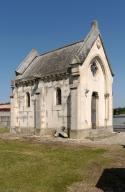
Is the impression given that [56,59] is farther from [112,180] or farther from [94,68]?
[112,180]

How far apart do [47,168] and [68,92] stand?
1322 centimetres

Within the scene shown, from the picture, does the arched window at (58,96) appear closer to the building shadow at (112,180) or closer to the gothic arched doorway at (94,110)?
the gothic arched doorway at (94,110)

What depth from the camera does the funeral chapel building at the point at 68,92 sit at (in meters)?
24.9

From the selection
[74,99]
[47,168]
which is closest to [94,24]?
[74,99]

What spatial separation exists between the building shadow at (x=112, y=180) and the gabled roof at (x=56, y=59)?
43.7 feet

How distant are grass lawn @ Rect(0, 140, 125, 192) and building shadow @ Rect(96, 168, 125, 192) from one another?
0.28 m

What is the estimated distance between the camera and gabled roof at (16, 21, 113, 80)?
84.9 ft

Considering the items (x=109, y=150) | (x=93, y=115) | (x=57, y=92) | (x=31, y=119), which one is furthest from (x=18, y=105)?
(x=109, y=150)

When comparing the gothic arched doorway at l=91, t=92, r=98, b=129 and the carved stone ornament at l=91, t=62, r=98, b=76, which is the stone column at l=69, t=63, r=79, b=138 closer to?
the carved stone ornament at l=91, t=62, r=98, b=76

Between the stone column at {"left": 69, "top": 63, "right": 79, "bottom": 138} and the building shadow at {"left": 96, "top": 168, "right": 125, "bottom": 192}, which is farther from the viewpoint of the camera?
the stone column at {"left": 69, "top": 63, "right": 79, "bottom": 138}

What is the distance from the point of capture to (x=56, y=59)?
29.4 meters

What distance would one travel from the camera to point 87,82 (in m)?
25.9

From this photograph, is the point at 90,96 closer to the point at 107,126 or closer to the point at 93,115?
the point at 93,115

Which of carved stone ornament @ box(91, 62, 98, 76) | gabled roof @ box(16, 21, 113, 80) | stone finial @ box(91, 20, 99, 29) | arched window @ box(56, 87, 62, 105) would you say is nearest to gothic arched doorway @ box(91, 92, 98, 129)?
carved stone ornament @ box(91, 62, 98, 76)
